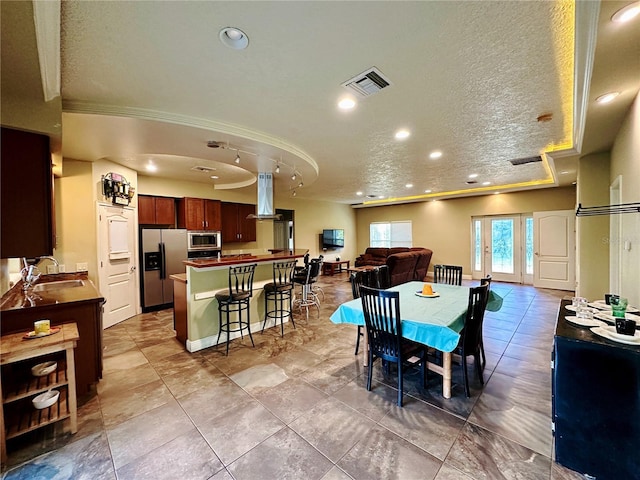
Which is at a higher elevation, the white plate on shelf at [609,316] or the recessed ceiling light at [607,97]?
the recessed ceiling light at [607,97]

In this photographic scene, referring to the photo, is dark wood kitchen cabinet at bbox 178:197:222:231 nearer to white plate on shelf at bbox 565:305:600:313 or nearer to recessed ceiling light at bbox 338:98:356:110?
recessed ceiling light at bbox 338:98:356:110

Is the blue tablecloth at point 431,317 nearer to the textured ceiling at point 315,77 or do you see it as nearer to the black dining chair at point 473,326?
the black dining chair at point 473,326

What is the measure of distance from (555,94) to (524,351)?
9.31ft

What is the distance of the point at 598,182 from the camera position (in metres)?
3.85

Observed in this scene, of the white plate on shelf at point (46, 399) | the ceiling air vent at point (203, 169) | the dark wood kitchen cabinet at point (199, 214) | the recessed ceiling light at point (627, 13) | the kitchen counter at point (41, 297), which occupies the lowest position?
the white plate on shelf at point (46, 399)

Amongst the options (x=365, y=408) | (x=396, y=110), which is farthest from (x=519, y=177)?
(x=365, y=408)

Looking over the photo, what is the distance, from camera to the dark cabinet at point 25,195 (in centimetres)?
200

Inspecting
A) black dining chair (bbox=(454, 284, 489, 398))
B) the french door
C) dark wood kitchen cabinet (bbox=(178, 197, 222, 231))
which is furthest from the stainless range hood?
the french door

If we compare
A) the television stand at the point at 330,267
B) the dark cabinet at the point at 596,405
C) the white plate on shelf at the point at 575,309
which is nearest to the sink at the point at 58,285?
the dark cabinet at the point at 596,405

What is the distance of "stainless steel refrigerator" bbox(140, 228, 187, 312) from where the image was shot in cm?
510

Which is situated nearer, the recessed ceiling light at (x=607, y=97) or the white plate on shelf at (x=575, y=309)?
the white plate on shelf at (x=575, y=309)

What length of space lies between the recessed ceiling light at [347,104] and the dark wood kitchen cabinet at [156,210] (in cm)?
463

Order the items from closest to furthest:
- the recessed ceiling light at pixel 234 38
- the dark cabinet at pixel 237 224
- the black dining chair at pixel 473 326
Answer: the recessed ceiling light at pixel 234 38 < the black dining chair at pixel 473 326 < the dark cabinet at pixel 237 224

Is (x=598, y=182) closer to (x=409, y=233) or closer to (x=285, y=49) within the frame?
(x=285, y=49)
